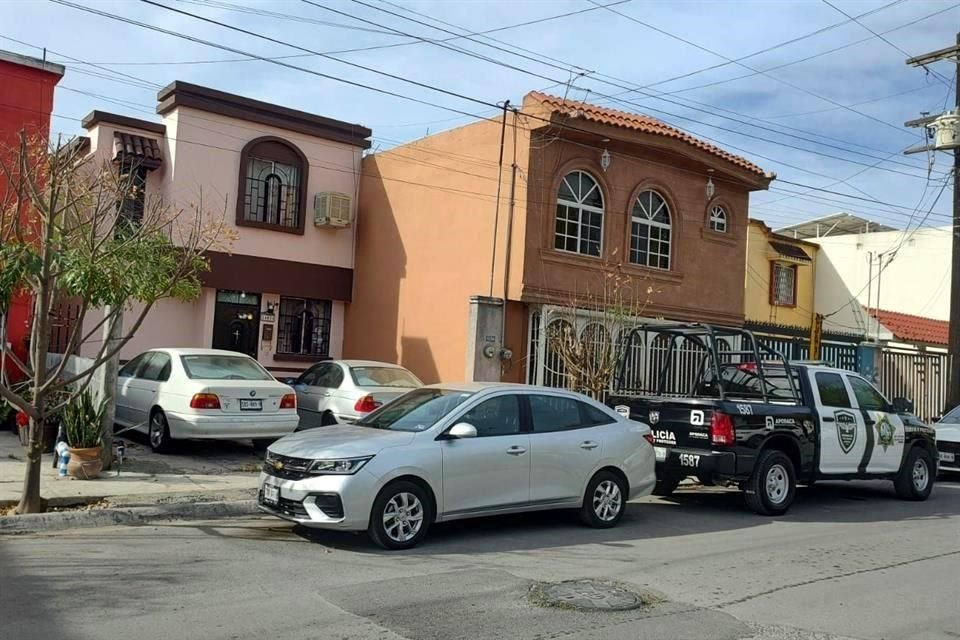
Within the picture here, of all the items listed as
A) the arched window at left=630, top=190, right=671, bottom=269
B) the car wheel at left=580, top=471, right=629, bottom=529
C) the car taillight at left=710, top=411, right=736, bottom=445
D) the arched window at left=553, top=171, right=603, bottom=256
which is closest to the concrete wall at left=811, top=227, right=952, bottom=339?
the arched window at left=630, top=190, right=671, bottom=269

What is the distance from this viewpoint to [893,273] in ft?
109

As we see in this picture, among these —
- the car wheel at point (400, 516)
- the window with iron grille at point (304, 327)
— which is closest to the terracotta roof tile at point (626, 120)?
the window with iron grille at point (304, 327)

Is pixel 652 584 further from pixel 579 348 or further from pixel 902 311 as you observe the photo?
pixel 902 311

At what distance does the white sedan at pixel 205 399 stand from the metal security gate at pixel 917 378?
16.3 m

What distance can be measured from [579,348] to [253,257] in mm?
7553

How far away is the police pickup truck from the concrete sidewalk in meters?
5.06

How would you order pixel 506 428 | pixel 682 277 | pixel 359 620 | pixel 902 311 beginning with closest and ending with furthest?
1. pixel 359 620
2. pixel 506 428
3. pixel 682 277
4. pixel 902 311

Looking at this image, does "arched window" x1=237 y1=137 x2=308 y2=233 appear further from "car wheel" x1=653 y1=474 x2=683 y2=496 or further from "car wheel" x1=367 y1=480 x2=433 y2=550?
"car wheel" x1=367 y1=480 x2=433 y2=550

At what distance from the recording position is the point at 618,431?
385 inches

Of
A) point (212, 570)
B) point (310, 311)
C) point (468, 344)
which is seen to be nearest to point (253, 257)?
point (310, 311)

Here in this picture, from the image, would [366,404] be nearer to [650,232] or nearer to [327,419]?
[327,419]

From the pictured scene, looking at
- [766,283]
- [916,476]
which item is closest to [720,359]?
[916,476]

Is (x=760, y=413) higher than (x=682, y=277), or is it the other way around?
(x=682, y=277)

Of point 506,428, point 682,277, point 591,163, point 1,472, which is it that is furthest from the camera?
point 682,277
